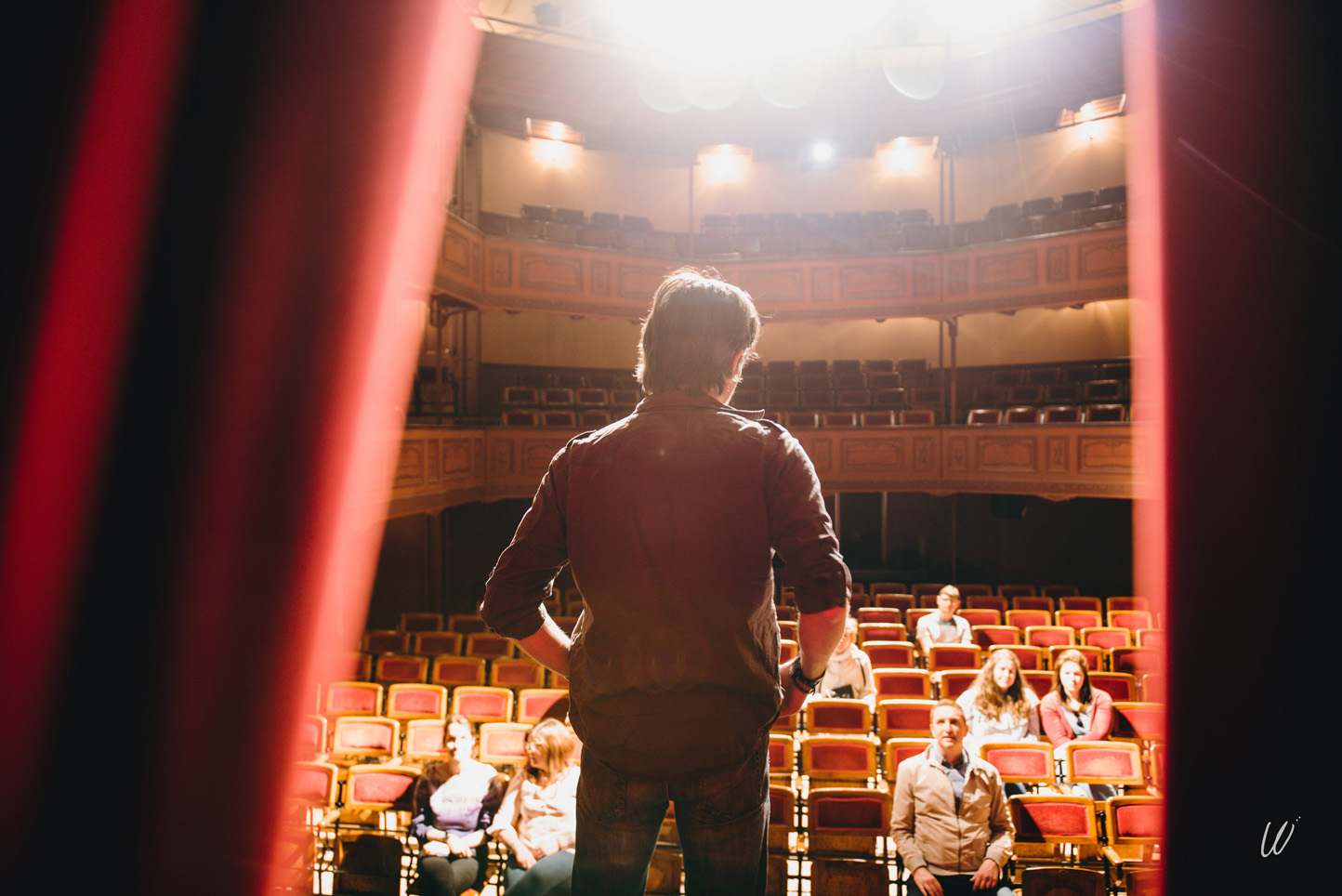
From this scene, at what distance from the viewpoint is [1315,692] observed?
3.48 feet

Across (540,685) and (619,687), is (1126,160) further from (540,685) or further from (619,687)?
(619,687)

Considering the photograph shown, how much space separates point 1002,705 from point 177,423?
434 cm

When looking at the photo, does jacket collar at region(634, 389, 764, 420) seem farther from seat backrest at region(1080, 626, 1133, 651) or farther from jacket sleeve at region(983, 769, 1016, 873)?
seat backrest at region(1080, 626, 1133, 651)

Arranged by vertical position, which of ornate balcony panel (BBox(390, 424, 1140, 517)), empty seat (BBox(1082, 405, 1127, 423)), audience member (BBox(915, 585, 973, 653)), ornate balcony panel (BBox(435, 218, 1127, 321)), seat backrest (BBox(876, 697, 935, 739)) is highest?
ornate balcony panel (BBox(435, 218, 1127, 321))

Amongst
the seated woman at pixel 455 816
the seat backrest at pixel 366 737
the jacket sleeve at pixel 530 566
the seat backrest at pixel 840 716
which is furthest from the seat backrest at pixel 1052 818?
the seat backrest at pixel 366 737

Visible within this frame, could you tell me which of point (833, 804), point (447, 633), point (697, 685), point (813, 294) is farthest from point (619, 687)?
point (813, 294)

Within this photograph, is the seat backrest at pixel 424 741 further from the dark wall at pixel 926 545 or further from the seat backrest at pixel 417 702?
the dark wall at pixel 926 545

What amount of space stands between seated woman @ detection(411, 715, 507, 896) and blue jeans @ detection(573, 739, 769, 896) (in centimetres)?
262

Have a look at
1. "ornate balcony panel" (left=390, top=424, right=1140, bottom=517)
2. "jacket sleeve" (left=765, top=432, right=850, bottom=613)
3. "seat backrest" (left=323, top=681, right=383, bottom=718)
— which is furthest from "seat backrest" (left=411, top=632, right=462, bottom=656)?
"jacket sleeve" (left=765, top=432, right=850, bottom=613)

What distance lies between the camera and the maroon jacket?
0.91 m

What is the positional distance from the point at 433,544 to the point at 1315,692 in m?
10.8

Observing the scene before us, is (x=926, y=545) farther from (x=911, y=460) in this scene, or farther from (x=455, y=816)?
(x=455, y=816)

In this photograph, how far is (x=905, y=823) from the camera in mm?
3021

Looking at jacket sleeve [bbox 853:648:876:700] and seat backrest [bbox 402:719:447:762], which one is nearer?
seat backrest [bbox 402:719:447:762]
